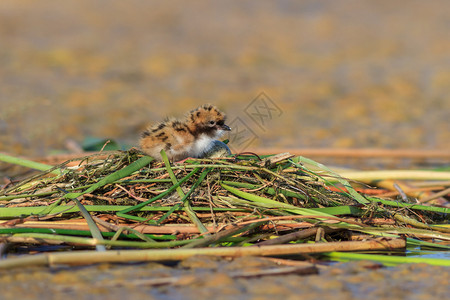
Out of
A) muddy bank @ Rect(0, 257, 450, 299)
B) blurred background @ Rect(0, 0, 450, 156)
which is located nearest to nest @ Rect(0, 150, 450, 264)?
muddy bank @ Rect(0, 257, 450, 299)

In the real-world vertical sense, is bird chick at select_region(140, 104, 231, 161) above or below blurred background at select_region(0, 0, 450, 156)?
below

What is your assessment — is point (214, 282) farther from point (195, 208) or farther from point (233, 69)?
point (233, 69)

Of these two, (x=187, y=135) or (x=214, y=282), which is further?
(x=187, y=135)

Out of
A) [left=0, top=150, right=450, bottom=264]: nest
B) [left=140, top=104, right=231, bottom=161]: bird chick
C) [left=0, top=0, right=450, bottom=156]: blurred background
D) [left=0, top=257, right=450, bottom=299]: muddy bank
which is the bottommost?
[left=0, top=257, right=450, bottom=299]: muddy bank

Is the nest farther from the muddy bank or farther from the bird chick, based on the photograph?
the muddy bank

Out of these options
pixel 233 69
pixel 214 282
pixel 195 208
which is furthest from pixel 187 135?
pixel 233 69

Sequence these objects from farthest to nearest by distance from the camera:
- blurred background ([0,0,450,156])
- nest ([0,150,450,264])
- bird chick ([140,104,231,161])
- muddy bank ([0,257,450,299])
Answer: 1. blurred background ([0,0,450,156])
2. bird chick ([140,104,231,161])
3. nest ([0,150,450,264])
4. muddy bank ([0,257,450,299])

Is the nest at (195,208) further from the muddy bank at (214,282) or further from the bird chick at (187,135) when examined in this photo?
the muddy bank at (214,282)

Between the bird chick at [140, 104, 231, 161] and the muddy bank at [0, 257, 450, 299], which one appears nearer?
the muddy bank at [0, 257, 450, 299]

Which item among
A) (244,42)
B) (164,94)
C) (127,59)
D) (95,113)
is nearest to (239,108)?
(164,94)
